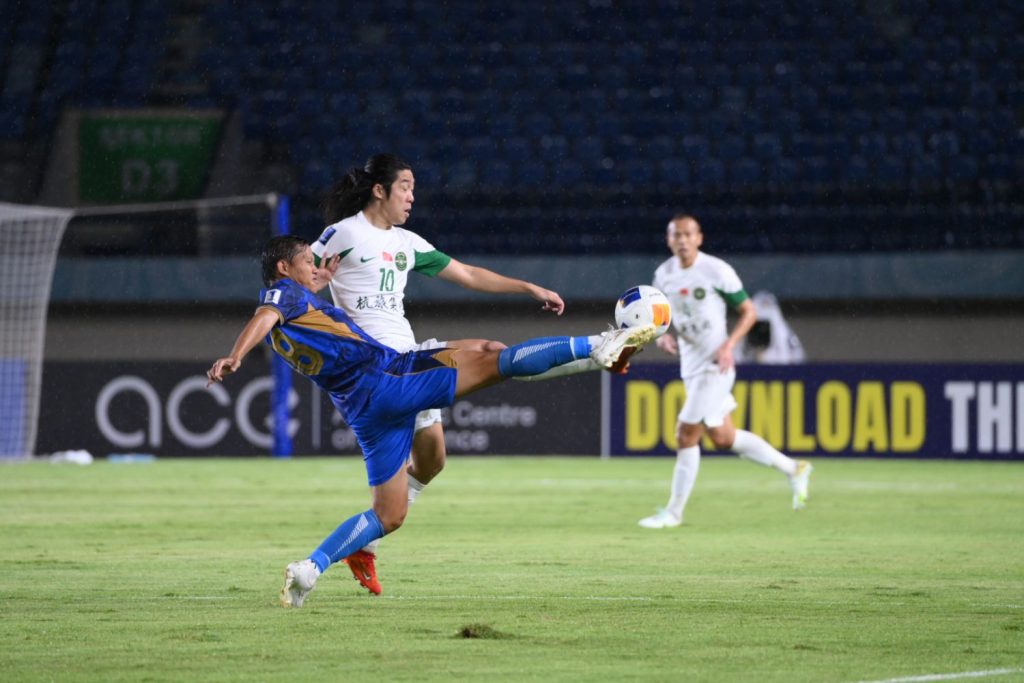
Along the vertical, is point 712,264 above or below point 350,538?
above

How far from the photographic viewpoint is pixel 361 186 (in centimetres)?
770

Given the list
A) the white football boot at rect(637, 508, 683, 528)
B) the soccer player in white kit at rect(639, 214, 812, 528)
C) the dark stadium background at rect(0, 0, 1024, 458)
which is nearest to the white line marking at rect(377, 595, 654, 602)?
the white football boot at rect(637, 508, 683, 528)

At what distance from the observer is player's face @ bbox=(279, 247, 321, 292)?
6.91 metres

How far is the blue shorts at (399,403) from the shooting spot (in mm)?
6695

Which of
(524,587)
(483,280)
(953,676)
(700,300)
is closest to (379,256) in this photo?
(483,280)

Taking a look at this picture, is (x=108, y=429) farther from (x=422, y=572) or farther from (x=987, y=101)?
(x=987, y=101)

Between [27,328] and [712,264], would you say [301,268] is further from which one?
[27,328]

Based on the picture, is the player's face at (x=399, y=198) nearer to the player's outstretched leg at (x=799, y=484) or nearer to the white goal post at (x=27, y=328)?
the player's outstretched leg at (x=799, y=484)

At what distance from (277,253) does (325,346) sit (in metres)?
0.52

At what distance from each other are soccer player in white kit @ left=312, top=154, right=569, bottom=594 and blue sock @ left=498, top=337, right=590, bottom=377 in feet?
2.45

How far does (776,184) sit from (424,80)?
5.70 meters

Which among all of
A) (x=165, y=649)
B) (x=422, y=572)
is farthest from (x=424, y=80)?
(x=165, y=649)

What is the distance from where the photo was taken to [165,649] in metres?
5.71

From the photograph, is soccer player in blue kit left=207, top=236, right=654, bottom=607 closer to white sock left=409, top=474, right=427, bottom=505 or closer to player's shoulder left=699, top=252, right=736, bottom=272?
white sock left=409, top=474, right=427, bottom=505
